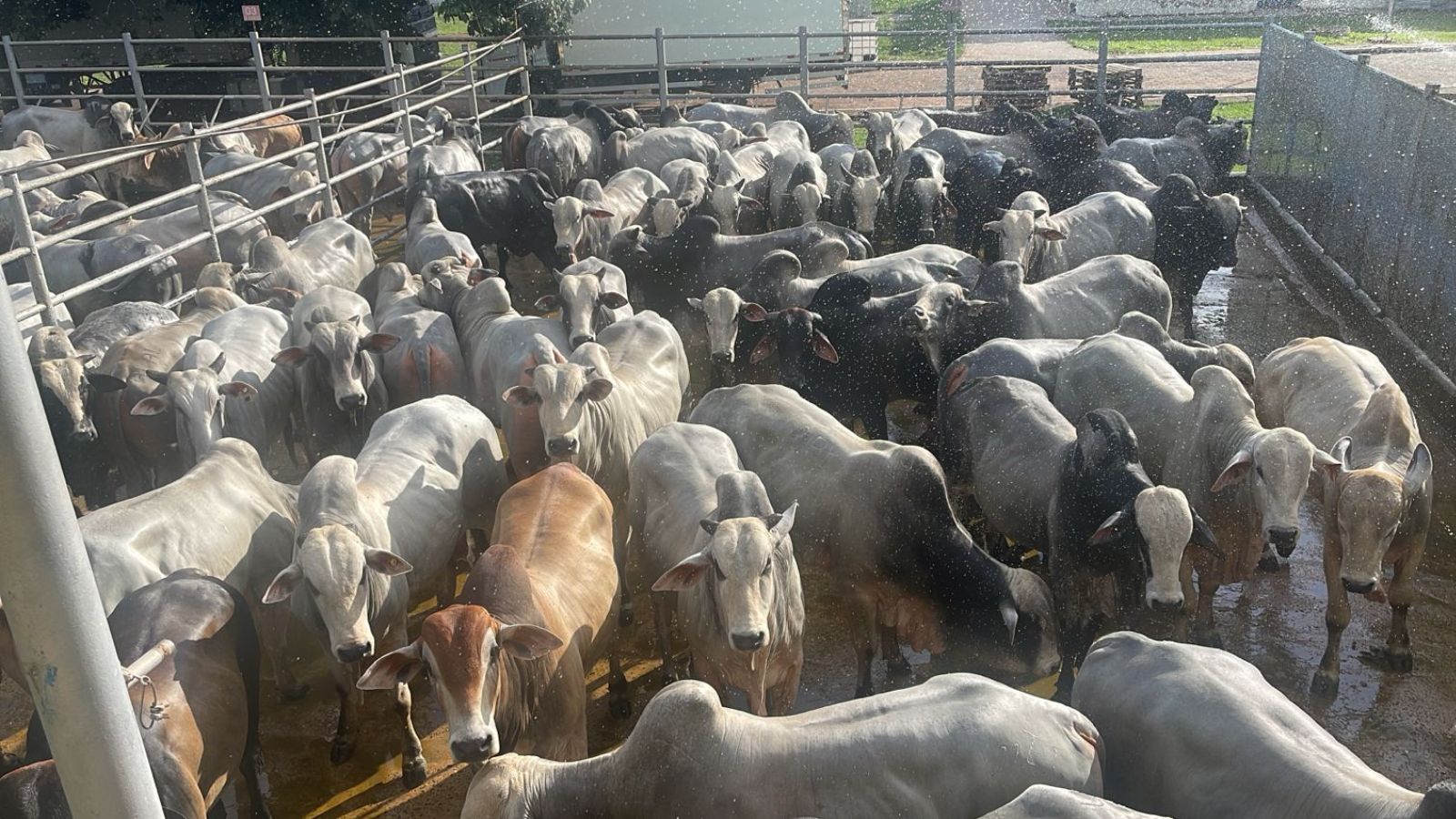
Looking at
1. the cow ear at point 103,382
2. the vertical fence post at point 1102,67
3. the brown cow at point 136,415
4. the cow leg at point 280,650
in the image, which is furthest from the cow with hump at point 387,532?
the vertical fence post at point 1102,67

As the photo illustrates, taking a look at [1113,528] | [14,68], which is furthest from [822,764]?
[14,68]

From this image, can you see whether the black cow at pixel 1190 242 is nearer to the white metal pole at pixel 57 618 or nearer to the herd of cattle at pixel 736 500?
the herd of cattle at pixel 736 500

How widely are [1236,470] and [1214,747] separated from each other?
7.46ft

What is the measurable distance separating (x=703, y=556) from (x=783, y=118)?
12569mm

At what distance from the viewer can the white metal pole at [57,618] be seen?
1752mm

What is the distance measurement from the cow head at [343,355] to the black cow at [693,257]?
2.97 m

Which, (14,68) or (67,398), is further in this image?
(14,68)

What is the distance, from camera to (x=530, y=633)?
443cm

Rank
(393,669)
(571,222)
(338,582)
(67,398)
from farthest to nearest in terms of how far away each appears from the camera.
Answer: (571,222), (67,398), (338,582), (393,669)

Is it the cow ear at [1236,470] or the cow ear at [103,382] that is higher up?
the cow ear at [103,382]

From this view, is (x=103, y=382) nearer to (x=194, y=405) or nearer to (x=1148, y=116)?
(x=194, y=405)

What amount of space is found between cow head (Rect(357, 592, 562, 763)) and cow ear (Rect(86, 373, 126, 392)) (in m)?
3.91

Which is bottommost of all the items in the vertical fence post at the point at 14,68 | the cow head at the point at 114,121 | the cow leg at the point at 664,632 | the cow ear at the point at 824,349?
the cow leg at the point at 664,632

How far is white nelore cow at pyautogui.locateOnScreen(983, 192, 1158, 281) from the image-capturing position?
392 inches
